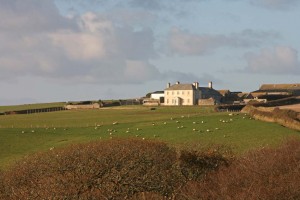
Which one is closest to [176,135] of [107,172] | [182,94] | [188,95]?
[107,172]

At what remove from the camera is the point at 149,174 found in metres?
34.8

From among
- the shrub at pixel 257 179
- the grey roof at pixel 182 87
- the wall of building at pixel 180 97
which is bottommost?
the shrub at pixel 257 179

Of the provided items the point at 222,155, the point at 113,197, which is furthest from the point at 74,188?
the point at 222,155

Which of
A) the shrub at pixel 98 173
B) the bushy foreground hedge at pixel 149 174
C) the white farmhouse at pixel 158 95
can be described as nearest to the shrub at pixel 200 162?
the bushy foreground hedge at pixel 149 174

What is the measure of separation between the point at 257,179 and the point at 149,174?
24.3ft

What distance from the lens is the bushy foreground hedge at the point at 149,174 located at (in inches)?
1093

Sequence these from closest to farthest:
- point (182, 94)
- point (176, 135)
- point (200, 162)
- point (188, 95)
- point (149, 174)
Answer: point (149, 174)
point (200, 162)
point (176, 135)
point (188, 95)
point (182, 94)

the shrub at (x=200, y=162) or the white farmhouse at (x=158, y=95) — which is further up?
the white farmhouse at (x=158, y=95)

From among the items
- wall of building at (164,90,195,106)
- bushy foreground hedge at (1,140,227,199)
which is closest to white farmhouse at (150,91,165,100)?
wall of building at (164,90,195,106)

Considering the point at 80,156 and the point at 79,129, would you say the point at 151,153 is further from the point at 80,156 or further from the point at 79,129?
the point at 79,129

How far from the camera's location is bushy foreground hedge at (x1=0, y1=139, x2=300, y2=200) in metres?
27.8

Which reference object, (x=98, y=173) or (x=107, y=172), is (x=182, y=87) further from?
(x=98, y=173)

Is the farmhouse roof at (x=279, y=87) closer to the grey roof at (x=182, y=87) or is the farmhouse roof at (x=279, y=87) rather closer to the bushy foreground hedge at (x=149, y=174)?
the grey roof at (x=182, y=87)

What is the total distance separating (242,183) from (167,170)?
708cm
